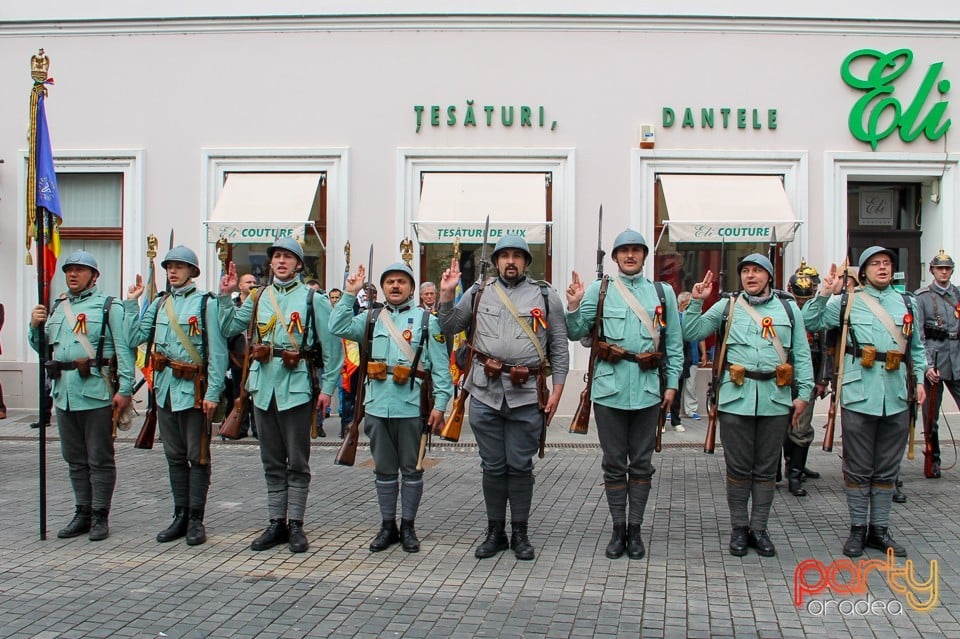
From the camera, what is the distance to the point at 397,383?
5898 mm

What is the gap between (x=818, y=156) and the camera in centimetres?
1399

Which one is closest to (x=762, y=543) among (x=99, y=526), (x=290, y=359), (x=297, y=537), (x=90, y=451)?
(x=297, y=537)

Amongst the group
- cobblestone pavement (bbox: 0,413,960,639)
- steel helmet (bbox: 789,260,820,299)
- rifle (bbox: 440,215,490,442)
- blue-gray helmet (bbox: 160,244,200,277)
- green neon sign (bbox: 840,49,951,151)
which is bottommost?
cobblestone pavement (bbox: 0,413,960,639)

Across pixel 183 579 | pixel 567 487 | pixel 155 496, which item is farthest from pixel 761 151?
pixel 183 579

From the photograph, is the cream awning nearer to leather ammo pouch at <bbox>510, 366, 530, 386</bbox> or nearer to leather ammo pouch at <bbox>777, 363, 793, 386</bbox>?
leather ammo pouch at <bbox>510, 366, 530, 386</bbox>

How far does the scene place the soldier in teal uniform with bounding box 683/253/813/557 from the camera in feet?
19.1

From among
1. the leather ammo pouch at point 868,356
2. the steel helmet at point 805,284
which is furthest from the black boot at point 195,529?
the steel helmet at point 805,284

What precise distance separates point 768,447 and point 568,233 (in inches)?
327

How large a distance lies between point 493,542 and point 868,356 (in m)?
2.79

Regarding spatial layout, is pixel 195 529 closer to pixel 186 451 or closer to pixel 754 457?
pixel 186 451

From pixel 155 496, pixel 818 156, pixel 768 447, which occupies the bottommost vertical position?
pixel 155 496

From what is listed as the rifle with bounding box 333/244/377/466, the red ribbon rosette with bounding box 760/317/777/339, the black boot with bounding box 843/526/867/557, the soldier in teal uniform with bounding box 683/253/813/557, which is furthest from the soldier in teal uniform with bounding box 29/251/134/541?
the black boot with bounding box 843/526/867/557

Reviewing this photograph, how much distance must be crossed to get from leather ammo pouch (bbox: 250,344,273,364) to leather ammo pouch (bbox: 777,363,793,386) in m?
3.36

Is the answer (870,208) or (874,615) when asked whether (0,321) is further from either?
(870,208)
